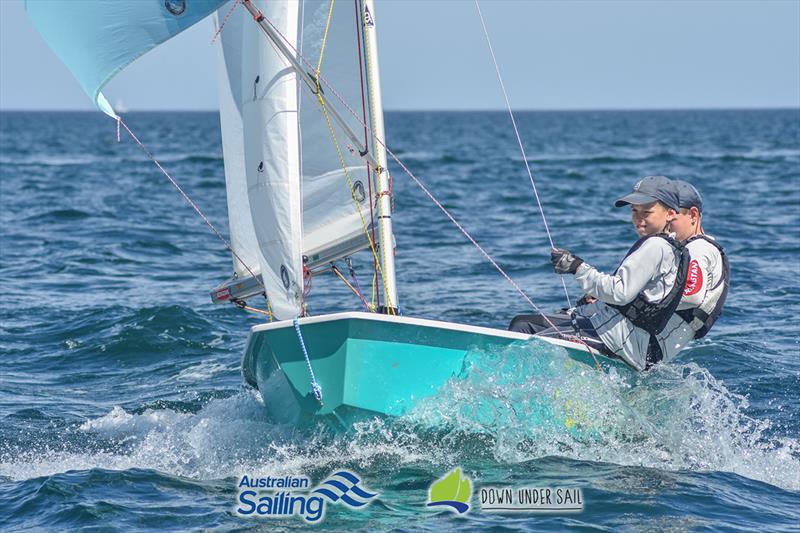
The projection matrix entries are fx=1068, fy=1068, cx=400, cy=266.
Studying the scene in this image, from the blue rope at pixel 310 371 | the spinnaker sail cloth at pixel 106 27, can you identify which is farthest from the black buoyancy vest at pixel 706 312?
the spinnaker sail cloth at pixel 106 27

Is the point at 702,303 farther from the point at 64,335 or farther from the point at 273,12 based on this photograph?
the point at 64,335

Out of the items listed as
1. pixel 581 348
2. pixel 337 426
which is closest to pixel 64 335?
pixel 337 426

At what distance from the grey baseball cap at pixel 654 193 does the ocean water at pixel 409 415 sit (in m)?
1.11

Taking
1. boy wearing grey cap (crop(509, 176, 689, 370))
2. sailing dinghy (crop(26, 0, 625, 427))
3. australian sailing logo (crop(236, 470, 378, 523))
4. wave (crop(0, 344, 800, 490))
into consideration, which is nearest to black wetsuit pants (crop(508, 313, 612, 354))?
boy wearing grey cap (crop(509, 176, 689, 370))

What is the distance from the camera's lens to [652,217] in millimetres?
6629

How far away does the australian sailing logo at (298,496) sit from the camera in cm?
598

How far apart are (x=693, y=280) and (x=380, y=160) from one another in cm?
223

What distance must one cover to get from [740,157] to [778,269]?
2620 cm

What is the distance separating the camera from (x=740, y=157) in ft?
130

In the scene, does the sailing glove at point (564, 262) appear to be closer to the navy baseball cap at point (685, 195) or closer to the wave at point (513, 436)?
the wave at point (513, 436)

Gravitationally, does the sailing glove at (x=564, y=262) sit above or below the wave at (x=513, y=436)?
above

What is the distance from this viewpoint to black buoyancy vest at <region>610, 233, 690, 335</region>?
21.4 feet

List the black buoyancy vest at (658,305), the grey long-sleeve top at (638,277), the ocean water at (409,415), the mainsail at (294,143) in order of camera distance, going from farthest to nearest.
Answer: the mainsail at (294,143)
the black buoyancy vest at (658,305)
the grey long-sleeve top at (638,277)
the ocean water at (409,415)

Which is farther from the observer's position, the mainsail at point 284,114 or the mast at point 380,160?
the mast at point 380,160
